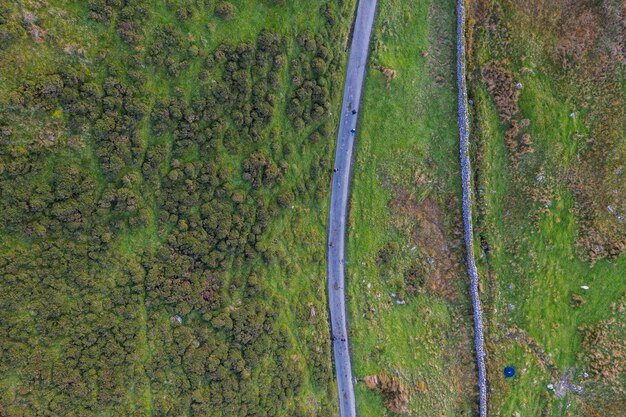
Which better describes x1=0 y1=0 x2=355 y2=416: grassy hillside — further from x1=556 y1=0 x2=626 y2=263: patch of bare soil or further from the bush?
x1=556 y1=0 x2=626 y2=263: patch of bare soil

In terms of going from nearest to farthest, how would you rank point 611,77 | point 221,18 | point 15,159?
point 15,159 → point 221,18 → point 611,77

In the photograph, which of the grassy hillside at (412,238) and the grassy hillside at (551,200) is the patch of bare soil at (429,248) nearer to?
the grassy hillside at (412,238)

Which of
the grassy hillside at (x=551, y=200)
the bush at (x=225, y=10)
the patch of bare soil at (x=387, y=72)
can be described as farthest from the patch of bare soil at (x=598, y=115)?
the bush at (x=225, y=10)

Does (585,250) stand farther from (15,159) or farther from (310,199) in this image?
(15,159)

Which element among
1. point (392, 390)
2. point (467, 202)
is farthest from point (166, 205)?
point (467, 202)

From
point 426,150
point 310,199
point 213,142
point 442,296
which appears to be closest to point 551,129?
point 426,150

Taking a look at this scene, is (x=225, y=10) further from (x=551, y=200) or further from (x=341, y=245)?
(x=551, y=200)

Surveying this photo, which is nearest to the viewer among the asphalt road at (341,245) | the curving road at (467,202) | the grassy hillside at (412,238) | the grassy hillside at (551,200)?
the curving road at (467,202)
